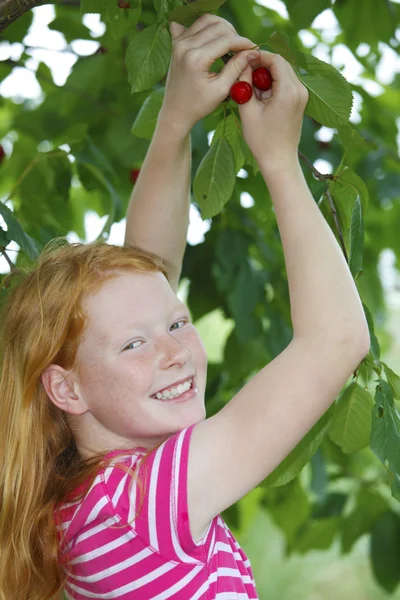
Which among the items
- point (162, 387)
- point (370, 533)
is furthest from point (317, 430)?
point (370, 533)

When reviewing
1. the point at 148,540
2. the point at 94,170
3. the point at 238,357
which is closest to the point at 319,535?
the point at 238,357

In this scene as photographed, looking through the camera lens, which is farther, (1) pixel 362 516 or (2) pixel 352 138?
(1) pixel 362 516

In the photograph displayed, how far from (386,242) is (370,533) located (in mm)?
783

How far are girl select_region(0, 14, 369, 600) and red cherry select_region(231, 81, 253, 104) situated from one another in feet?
0.04

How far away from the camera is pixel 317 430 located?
4.22 ft

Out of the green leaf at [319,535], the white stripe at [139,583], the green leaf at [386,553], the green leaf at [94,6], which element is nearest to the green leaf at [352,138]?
the green leaf at [94,6]

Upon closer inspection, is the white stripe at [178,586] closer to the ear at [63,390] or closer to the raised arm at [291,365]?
the raised arm at [291,365]

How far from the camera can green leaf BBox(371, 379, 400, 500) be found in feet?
3.52

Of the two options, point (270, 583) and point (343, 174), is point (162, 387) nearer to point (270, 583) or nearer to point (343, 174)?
point (343, 174)

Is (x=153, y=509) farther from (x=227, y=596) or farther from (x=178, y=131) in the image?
(x=178, y=131)

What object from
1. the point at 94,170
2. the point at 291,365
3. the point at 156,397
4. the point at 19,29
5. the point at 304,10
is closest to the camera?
the point at 291,365

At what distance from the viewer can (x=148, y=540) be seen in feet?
3.56

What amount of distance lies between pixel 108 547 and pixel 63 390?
0.73ft

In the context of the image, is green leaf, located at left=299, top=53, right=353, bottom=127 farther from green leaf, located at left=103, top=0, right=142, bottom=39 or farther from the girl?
green leaf, located at left=103, top=0, right=142, bottom=39
